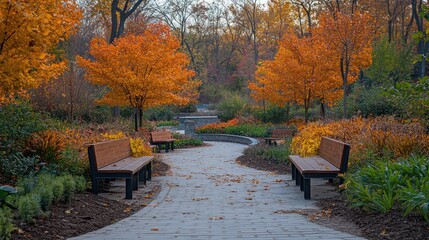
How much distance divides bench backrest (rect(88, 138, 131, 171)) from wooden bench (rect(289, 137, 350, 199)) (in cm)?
381

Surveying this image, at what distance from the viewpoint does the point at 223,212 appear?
296 inches

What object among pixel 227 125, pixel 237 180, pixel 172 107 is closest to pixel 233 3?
pixel 172 107

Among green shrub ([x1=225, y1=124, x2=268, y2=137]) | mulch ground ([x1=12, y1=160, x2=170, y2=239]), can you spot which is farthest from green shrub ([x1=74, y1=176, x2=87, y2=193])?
green shrub ([x1=225, y1=124, x2=268, y2=137])

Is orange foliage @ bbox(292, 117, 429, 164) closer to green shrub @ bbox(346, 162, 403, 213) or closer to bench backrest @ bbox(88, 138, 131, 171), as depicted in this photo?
green shrub @ bbox(346, 162, 403, 213)

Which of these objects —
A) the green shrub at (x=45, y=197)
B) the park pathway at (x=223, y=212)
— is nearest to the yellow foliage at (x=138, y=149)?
the park pathway at (x=223, y=212)

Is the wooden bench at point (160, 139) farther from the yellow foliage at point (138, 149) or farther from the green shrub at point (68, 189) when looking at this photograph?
the green shrub at point (68, 189)

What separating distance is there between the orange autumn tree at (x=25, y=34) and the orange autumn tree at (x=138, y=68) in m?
11.0

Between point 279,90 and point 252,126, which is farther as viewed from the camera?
point 252,126

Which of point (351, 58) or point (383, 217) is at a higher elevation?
point (351, 58)

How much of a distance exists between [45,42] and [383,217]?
579 cm

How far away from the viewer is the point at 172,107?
4638 centimetres

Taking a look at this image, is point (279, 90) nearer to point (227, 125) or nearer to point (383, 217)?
point (227, 125)

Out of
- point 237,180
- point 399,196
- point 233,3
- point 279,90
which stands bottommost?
point 237,180

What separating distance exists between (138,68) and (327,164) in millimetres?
11950
